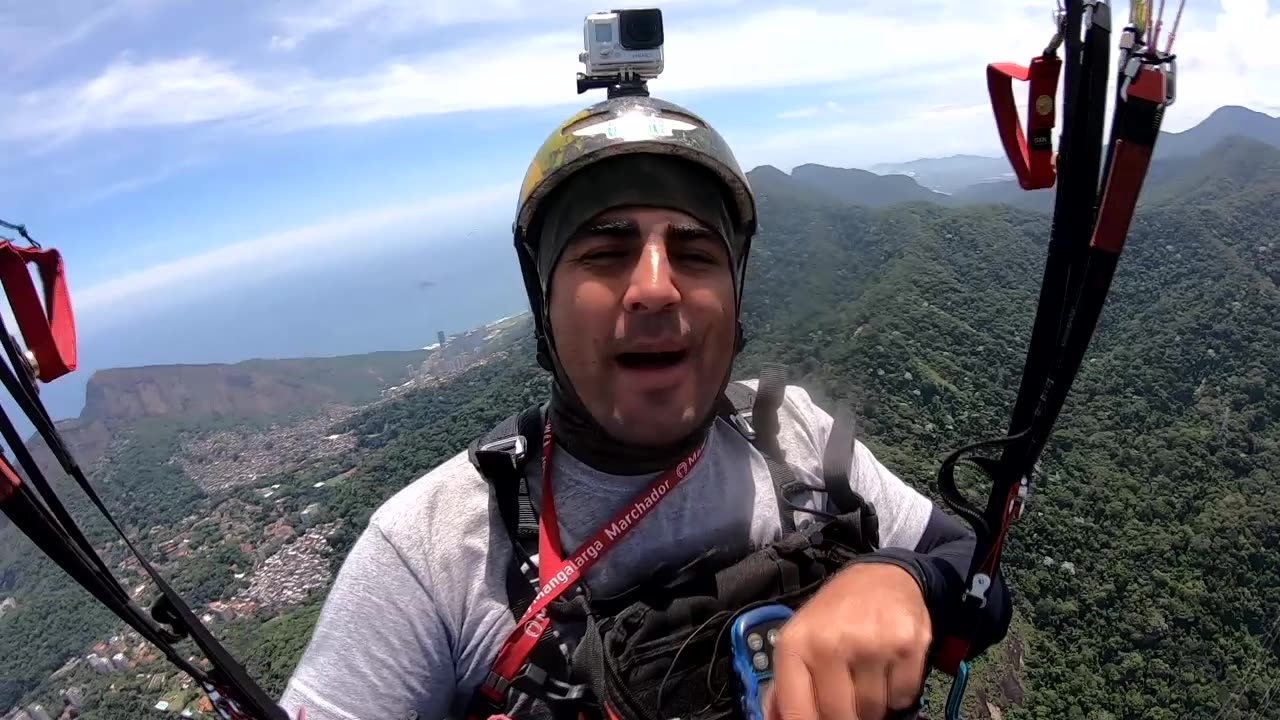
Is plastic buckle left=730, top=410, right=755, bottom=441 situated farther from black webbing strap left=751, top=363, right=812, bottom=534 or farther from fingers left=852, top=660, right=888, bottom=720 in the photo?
fingers left=852, top=660, right=888, bottom=720

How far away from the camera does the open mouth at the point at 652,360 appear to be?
1.80 m

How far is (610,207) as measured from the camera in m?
1.88

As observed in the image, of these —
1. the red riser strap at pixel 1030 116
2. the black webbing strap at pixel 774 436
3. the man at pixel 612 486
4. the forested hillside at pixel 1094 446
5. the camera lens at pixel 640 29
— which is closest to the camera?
the red riser strap at pixel 1030 116

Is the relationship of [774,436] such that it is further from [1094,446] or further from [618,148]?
[1094,446]

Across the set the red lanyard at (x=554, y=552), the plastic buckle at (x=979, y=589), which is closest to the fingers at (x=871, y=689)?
the plastic buckle at (x=979, y=589)

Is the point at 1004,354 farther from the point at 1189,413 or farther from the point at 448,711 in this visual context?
the point at 448,711

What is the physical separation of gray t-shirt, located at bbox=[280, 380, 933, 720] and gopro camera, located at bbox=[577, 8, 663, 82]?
1.55 meters

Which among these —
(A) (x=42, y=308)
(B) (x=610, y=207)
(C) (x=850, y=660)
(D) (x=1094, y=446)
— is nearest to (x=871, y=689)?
(C) (x=850, y=660)

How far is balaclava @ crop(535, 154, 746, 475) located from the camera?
74.8 inches

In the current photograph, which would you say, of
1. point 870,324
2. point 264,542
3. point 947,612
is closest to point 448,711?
point 947,612

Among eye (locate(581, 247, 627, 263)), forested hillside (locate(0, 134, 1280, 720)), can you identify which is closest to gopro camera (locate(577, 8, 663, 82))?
eye (locate(581, 247, 627, 263))

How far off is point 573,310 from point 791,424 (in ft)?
3.35

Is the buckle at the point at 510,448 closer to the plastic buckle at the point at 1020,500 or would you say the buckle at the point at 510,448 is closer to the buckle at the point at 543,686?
the buckle at the point at 543,686

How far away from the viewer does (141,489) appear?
63.9m
